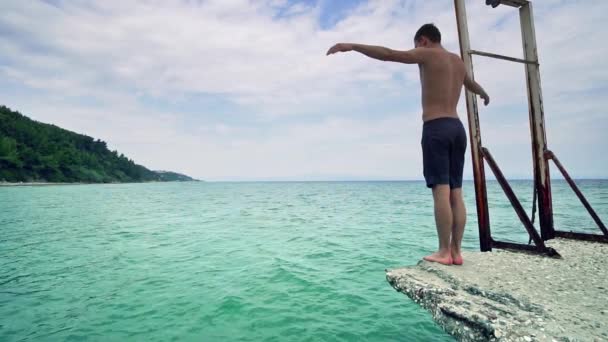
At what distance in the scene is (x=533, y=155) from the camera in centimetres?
482

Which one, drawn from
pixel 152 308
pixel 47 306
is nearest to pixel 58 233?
pixel 47 306

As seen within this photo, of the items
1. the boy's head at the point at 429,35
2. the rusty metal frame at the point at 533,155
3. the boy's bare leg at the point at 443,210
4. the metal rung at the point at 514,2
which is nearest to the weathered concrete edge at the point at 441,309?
the boy's bare leg at the point at 443,210

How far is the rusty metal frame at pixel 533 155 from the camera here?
13.5 ft

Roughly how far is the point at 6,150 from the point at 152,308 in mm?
93838

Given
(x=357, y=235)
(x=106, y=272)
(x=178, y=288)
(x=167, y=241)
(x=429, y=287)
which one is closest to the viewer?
(x=429, y=287)

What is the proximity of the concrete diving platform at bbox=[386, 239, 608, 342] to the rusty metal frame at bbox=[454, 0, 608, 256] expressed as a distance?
38 centimetres

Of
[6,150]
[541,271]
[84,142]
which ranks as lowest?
[541,271]

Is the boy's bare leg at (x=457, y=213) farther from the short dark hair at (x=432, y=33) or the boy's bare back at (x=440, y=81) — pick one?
the short dark hair at (x=432, y=33)

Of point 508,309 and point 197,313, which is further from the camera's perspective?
point 197,313

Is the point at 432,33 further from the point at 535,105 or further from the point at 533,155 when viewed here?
the point at 533,155

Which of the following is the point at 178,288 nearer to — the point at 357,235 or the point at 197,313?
the point at 197,313

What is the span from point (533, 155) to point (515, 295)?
300 centimetres

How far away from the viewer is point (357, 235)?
11.5 m

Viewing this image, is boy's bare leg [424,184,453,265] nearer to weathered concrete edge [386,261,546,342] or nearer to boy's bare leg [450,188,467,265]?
boy's bare leg [450,188,467,265]
